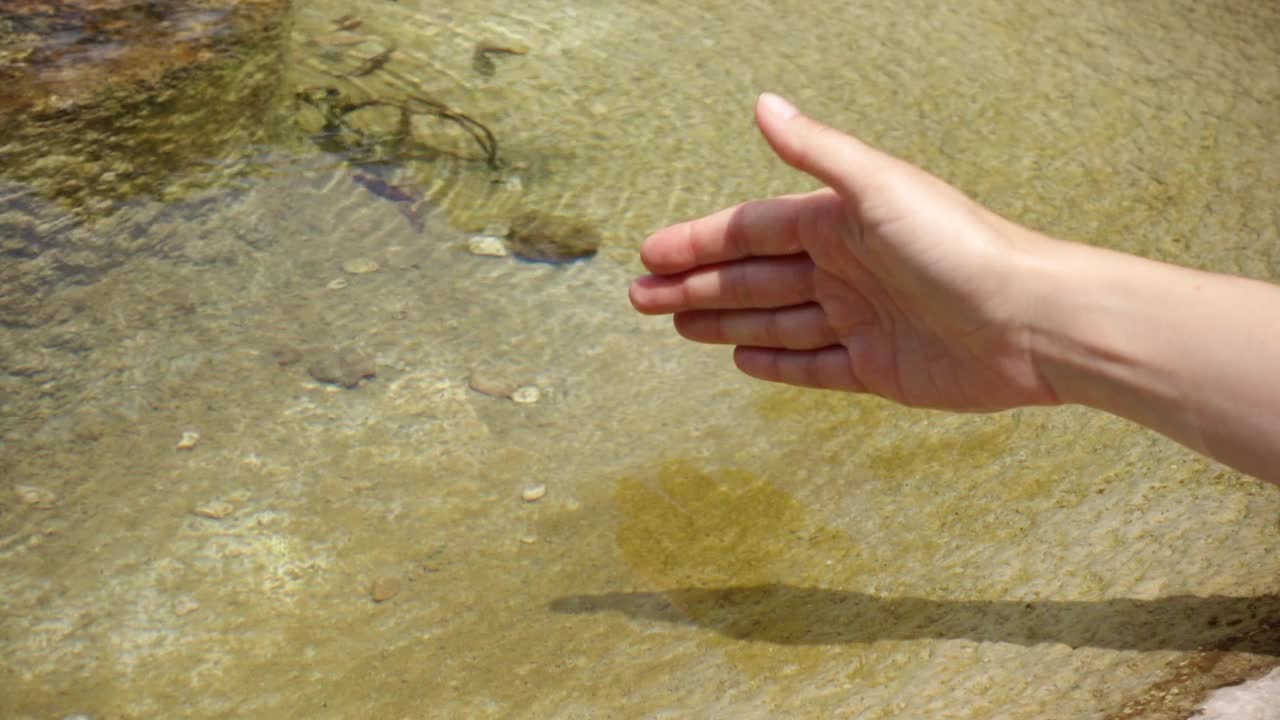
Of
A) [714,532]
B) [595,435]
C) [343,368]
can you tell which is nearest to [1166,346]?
[714,532]

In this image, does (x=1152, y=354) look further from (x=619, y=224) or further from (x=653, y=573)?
(x=619, y=224)

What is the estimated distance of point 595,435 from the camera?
2.66m

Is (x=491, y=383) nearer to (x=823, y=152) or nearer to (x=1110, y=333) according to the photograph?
(x=823, y=152)

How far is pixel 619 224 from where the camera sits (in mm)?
3340

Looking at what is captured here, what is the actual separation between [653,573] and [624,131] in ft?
5.97

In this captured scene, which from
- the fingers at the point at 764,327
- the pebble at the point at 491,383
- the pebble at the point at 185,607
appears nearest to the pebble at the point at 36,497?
the pebble at the point at 185,607

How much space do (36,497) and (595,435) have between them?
1.21 metres

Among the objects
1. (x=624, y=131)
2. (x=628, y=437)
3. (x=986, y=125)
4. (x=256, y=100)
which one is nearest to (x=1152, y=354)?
(x=628, y=437)

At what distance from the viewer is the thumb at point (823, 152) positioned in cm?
178

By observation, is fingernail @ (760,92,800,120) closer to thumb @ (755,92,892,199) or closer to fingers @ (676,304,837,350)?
thumb @ (755,92,892,199)

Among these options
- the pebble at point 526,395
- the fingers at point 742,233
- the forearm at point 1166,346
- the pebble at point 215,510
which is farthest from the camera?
the pebble at point 526,395

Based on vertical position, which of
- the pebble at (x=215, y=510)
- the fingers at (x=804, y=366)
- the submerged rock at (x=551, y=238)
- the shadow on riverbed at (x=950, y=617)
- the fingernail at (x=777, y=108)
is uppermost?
the fingernail at (x=777, y=108)

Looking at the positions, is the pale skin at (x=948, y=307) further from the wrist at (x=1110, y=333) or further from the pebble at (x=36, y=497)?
the pebble at (x=36, y=497)

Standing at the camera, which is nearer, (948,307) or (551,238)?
(948,307)
